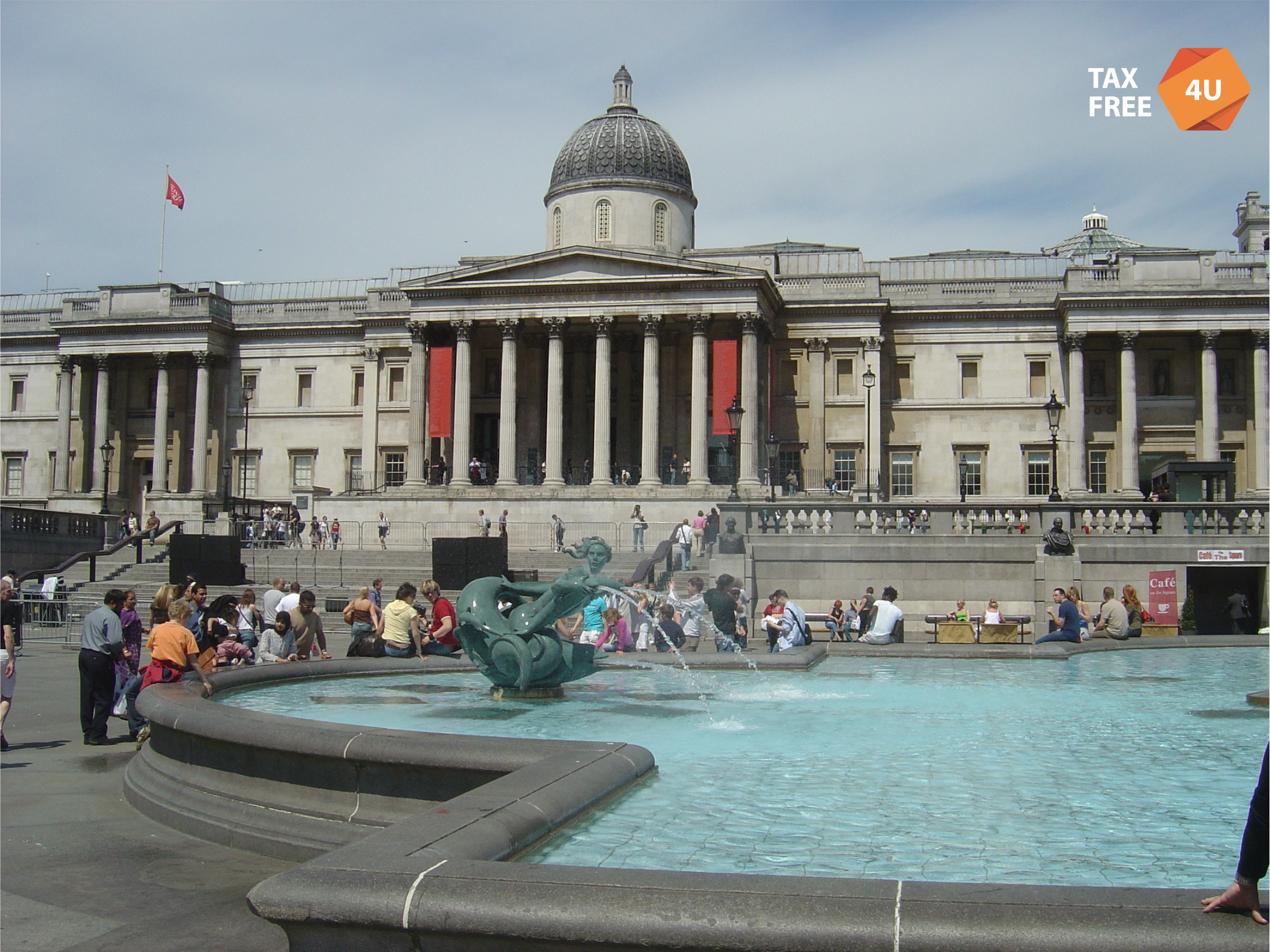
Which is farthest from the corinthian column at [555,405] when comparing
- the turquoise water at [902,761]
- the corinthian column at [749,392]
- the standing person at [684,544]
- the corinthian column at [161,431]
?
the turquoise water at [902,761]

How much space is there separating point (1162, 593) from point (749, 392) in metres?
21.8

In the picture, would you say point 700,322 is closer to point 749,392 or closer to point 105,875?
point 749,392

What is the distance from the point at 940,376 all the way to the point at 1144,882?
50.8 metres

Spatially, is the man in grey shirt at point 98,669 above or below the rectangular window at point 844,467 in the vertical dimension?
below

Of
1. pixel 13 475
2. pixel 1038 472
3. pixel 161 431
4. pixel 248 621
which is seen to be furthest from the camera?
pixel 13 475

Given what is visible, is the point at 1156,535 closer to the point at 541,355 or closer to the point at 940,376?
the point at 940,376

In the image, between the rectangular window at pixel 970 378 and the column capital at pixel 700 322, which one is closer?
the column capital at pixel 700 322

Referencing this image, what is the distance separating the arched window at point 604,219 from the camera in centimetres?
5538

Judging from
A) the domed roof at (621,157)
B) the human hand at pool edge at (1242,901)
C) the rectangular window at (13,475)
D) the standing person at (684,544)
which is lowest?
the human hand at pool edge at (1242,901)

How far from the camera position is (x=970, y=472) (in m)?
54.9

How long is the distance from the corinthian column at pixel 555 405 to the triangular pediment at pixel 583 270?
1889 mm

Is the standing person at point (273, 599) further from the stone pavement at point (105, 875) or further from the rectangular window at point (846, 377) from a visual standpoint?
the rectangular window at point (846, 377)

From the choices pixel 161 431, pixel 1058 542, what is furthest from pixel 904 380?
pixel 161 431

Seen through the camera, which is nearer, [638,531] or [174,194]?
[638,531]
